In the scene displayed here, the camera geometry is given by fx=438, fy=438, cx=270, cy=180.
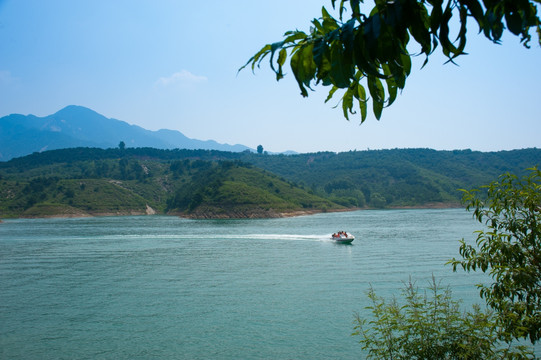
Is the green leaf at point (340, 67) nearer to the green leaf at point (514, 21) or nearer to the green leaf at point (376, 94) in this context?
the green leaf at point (376, 94)

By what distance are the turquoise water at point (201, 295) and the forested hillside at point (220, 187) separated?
5426cm

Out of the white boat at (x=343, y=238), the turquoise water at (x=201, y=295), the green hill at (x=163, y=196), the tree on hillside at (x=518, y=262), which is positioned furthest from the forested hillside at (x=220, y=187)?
the tree on hillside at (x=518, y=262)

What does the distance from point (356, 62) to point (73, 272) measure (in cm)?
3806

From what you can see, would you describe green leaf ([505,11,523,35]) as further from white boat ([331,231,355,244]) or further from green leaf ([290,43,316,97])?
white boat ([331,231,355,244])

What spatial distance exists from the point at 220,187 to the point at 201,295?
88457 mm

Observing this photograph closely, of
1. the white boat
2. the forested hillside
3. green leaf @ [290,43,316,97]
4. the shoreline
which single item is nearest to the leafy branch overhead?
green leaf @ [290,43,316,97]

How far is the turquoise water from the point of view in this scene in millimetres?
19047

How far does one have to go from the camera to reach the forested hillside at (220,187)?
372ft

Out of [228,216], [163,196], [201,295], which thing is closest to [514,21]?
[201,295]

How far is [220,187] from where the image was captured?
11519 cm

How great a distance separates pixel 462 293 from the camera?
84.0 feet

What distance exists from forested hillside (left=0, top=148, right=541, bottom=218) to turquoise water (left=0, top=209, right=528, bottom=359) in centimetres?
5426

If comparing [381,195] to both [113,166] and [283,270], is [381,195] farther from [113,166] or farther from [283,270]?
[283,270]

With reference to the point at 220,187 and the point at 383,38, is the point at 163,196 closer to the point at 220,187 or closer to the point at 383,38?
the point at 220,187
